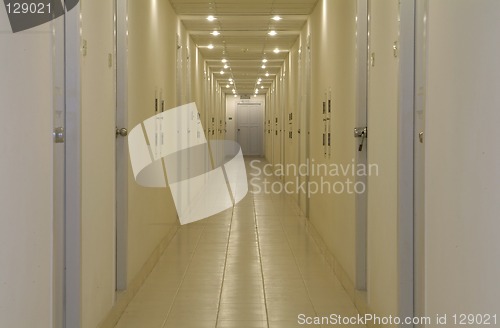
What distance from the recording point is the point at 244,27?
1080 centimetres

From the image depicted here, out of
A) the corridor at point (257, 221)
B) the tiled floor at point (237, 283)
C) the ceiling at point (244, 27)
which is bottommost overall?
the tiled floor at point (237, 283)

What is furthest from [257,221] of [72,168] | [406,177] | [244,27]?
[72,168]

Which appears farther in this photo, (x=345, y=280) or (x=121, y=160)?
(x=345, y=280)

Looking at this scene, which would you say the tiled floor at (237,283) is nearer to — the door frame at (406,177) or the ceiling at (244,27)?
the door frame at (406,177)

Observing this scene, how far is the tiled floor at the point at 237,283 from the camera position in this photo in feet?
16.1

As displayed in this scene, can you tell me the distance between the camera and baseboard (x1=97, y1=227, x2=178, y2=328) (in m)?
4.59

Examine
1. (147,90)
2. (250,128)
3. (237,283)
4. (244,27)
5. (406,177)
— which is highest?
(244,27)

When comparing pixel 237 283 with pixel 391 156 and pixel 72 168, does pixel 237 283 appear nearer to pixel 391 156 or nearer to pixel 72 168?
pixel 391 156

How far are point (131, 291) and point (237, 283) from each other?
100cm

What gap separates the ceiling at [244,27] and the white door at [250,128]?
14454 mm

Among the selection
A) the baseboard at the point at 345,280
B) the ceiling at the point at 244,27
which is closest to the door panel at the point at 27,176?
the baseboard at the point at 345,280

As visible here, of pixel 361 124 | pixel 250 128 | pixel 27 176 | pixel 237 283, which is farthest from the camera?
pixel 250 128
